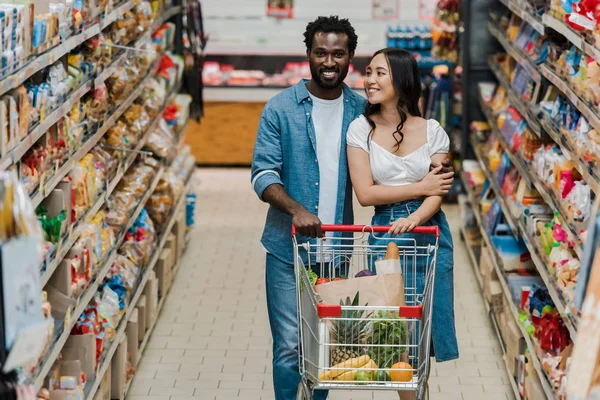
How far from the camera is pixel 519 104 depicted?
234 inches

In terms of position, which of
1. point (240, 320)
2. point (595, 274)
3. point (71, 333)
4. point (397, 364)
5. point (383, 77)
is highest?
point (383, 77)

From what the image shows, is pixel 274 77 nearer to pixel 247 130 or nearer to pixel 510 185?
pixel 247 130

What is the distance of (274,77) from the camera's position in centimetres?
1040

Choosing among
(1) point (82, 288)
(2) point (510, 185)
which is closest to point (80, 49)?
(1) point (82, 288)

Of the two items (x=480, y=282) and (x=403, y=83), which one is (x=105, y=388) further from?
(x=480, y=282)

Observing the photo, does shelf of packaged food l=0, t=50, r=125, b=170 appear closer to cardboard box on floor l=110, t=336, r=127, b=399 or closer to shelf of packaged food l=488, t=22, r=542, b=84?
cardboard box on floor l=110, t=336, r=127, b=399

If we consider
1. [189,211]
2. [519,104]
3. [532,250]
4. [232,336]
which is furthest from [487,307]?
[189,211]

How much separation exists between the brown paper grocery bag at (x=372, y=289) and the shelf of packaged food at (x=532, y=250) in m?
0.74

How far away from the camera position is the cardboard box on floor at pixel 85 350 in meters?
4.30

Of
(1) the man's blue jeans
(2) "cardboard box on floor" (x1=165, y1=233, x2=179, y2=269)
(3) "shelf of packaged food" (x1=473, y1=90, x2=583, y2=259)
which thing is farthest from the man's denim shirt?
(2) "cardboard box on floor" (x1=165, y1=233, x2=179, y2=269)

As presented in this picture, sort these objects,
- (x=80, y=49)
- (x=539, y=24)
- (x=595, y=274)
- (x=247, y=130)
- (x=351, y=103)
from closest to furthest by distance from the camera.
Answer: (x=595, y=274) → (x=351, y=103) → (x=80, y=49) → (x=539, y=24) → (x=247, y=130)

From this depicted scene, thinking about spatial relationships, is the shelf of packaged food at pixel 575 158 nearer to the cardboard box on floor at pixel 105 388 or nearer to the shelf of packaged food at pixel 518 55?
the shelf of packaged food at pixel 518 55

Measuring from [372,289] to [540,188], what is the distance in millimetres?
1830

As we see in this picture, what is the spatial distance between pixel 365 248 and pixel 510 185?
252 centimetres
